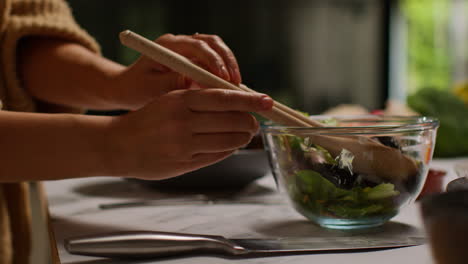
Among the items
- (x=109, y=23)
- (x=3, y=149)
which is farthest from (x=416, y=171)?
(x=109, y=23)

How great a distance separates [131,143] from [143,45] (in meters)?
0.11

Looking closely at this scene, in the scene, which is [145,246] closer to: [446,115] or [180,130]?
[180,130]

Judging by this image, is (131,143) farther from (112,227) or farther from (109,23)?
(109,23)

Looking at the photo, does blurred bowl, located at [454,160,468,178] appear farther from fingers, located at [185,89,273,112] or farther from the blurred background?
the blurred background

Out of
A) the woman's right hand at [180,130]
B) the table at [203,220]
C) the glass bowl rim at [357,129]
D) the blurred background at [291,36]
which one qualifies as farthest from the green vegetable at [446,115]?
the blurred background at [291,36]

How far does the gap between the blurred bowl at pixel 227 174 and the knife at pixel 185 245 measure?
0.28m

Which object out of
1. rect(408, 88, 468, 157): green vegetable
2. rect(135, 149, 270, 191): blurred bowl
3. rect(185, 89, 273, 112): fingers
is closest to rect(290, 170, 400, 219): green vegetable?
rect(185, 89, 273, 112): fingers

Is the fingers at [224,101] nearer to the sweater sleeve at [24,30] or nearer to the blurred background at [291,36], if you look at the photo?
the sweater sleeve at [24,30]

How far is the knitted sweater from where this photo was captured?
853 mm

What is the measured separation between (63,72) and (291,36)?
2417mm

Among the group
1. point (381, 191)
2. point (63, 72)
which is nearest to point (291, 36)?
point (63, 72)

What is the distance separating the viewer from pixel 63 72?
36.9 inches

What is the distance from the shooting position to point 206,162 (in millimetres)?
559

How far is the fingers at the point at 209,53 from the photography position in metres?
0.60
